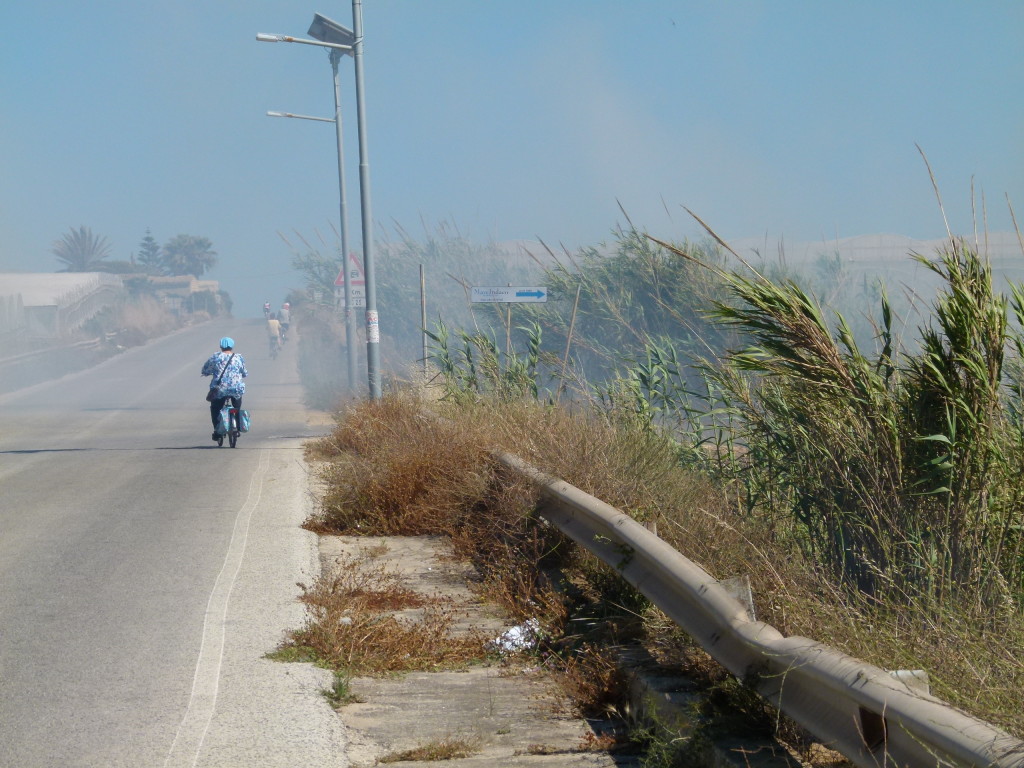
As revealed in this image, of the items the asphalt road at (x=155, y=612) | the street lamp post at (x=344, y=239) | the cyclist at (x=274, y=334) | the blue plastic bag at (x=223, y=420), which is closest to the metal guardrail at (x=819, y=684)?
the asphalt road at (x=155, y=612)

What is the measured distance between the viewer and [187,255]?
508ft

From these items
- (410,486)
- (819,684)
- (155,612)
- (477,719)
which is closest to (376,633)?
(477,719)

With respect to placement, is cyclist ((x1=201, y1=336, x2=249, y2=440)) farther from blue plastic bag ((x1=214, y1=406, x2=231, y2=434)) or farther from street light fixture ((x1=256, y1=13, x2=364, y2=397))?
street light fixture ((x1=256, y1=13, x2=364, y2=397))

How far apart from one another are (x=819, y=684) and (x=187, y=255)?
525 ft

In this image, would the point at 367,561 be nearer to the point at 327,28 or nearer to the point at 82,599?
the point at 82,599

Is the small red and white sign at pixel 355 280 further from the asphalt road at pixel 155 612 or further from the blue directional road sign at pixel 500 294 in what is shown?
the asphalt road at pixel 155 612

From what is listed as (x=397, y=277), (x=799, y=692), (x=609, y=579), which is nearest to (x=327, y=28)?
(x=609, y=579)

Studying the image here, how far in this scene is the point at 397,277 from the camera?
41219mm

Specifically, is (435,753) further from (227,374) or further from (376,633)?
(227,374)

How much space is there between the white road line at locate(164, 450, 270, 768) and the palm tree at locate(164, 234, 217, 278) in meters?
154

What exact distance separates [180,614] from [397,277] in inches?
1399

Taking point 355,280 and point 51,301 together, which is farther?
point 51,301

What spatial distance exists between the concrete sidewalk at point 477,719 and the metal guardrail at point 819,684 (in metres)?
0.65

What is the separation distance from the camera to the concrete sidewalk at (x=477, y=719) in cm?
424
